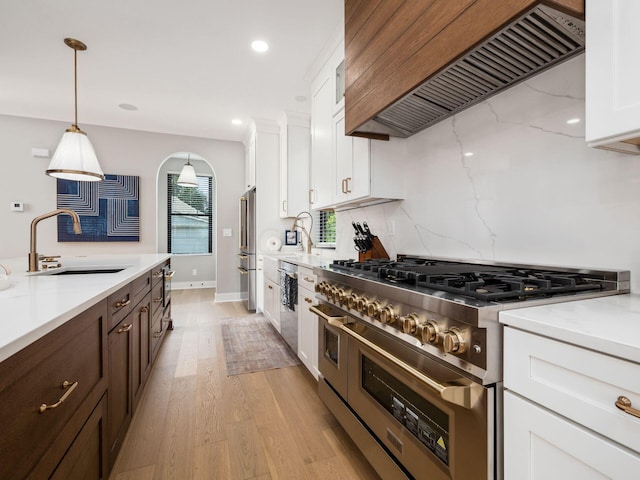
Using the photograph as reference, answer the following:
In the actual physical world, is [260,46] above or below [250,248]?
above

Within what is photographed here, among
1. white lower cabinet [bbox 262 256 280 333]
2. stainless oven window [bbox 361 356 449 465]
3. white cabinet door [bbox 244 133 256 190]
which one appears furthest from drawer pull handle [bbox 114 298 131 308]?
white cabinet door [bbox 244 133 256 190]

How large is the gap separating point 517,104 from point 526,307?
Answer: 1.06 m

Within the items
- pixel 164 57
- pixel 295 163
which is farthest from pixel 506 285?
pixel 295 163

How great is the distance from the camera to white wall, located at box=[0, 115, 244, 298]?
4.59 m

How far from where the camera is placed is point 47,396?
0.84 m

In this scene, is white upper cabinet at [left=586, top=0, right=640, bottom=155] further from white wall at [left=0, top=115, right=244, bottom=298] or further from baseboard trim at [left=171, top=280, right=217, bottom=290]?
baseboard trim at [left=171, top=280, right=217, bottom=290]

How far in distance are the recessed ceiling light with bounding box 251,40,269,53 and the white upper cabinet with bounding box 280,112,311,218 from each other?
142 cm

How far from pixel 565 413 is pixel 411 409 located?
0.55 meters

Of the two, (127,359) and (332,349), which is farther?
(332,349)

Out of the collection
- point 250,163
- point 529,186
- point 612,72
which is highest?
point 250,163

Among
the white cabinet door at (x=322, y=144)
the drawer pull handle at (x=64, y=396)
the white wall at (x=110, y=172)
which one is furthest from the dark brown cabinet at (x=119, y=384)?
the white wall at (x=110, y=172)

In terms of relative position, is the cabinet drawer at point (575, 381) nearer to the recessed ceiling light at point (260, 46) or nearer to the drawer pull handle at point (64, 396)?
the drawer pull handle at point (64, 396)

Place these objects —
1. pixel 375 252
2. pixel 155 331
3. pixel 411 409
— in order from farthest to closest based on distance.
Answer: pixel 155 331 < pixel 375 252 < pixel 411 409

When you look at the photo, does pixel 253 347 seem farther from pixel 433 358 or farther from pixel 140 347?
pixel 433 358
